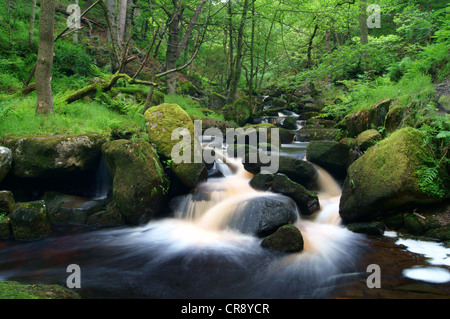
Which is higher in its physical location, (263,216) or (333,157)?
(333,157)

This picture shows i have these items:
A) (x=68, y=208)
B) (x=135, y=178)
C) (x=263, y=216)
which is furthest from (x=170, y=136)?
(x=263, y=216)

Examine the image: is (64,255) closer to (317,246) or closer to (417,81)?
(317,246)

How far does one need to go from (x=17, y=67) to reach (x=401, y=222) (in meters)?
12.3

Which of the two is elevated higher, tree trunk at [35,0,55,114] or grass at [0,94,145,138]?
tree trunk at [35,0,55,114]

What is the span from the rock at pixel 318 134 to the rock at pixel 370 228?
4954mm

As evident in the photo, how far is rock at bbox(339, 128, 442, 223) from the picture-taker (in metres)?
4.39

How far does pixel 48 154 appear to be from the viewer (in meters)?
5.18

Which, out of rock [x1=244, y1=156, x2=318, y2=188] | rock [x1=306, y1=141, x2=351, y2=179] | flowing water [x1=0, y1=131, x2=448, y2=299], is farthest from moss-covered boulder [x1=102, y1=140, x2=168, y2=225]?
rock [x1=306, y1=141, x2=351, y2=179]

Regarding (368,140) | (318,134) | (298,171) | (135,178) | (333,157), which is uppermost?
(318,134)

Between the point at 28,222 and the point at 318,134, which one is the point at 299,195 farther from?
the point at 28,222

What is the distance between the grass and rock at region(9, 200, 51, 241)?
1829 millimetres

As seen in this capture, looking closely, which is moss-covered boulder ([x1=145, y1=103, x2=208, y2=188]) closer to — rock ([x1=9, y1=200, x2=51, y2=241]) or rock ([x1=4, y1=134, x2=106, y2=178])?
rock ([x1=4, y1=134, x2=106, y2=178])

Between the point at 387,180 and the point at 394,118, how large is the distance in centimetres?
242

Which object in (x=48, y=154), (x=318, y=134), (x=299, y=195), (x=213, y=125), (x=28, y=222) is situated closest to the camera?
(x=28, y=222)
